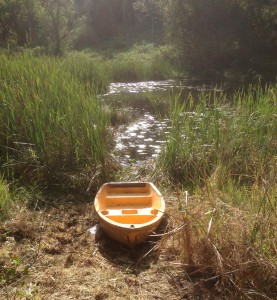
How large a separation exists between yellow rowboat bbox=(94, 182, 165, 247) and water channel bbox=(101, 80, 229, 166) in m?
0.92

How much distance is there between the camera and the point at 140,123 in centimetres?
707

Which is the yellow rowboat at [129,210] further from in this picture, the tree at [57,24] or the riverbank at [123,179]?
the tree at [57,24]

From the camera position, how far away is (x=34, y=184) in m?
3.72

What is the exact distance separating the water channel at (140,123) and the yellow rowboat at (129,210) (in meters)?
0.92

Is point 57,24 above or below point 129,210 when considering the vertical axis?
above

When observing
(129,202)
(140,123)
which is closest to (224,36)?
(140,123)

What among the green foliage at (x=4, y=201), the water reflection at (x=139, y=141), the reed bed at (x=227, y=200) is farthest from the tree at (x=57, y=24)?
the green foliage at (x=4, y=201)

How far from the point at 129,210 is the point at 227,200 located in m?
0.93

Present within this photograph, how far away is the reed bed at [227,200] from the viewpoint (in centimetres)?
219

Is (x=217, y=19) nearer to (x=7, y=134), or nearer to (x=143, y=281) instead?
(x=7, y=134)

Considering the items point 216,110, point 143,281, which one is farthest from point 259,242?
point 216,110

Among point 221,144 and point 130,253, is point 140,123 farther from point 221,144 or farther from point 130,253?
point 130,253

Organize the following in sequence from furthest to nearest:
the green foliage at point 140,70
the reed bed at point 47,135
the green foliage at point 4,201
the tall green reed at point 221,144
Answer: the green foliage at point 140,70 → the tall green reed at point 221,144 → the reed bed at point 47,135 → the green foliage at point 4,201

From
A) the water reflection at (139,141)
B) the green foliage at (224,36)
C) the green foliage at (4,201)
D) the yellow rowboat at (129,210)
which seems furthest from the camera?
the green foliage at (224,36)
